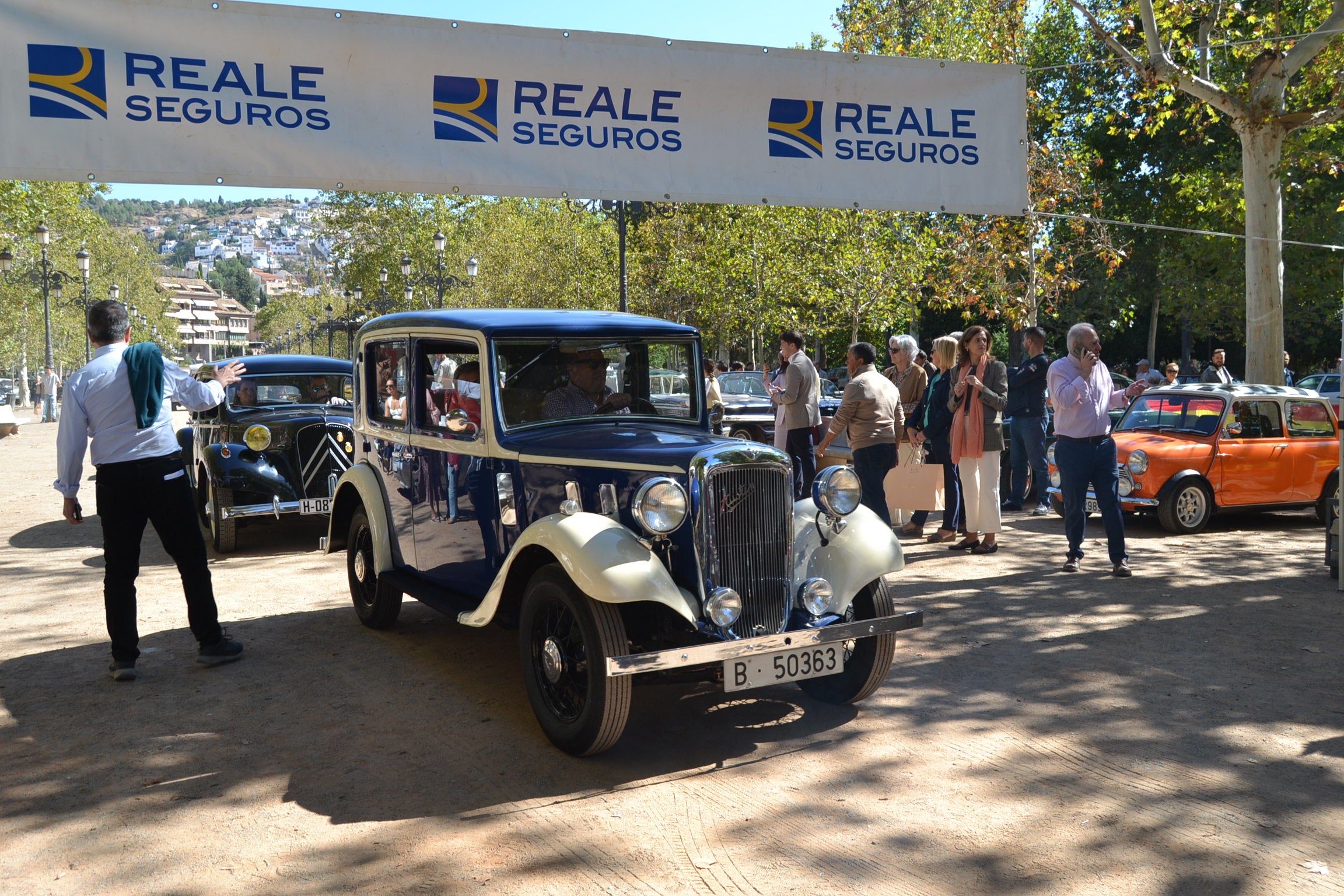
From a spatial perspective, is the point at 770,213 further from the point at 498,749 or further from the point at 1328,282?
the point at 498,749

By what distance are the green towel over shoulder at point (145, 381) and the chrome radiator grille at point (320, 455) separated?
184 inches

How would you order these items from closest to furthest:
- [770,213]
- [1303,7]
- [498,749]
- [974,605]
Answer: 1. [498,749]
2. [974,605]
3. [1303,7]
4. [770,213]

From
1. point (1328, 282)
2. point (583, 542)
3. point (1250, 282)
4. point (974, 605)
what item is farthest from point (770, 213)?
point (583, 542)

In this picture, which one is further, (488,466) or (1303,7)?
(1303,7)

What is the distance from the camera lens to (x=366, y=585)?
7.08m

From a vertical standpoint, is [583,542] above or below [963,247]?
below

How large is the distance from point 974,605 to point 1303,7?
49.9 ft

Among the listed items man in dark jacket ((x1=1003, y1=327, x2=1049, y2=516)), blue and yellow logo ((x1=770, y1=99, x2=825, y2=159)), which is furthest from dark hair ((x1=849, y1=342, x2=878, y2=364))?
man in dark jacket ((x1=1003, y1=327, x2=1049, y2=516))

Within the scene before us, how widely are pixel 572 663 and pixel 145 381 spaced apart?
9.27 ft

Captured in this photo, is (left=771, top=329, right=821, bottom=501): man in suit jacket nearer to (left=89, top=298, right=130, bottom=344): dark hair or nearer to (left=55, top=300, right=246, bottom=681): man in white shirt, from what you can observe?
(left=55, top=300, right=246, bottom=681): man in white shirt

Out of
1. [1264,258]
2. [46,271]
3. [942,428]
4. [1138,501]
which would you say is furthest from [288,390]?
[46,271]

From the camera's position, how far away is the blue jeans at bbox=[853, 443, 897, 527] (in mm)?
8961

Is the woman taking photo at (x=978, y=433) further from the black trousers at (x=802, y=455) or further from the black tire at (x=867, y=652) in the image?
the black tire at (x=867, y=652)

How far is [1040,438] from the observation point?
1159 cm
